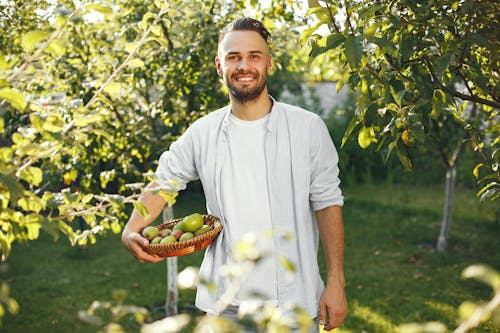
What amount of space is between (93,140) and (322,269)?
3.23 meters

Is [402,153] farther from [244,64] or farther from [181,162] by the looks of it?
[181,162]

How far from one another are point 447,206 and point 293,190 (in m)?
4.85

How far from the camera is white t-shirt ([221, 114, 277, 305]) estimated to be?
2.54m

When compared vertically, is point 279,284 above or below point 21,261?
above

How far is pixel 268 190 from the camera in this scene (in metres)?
2.58

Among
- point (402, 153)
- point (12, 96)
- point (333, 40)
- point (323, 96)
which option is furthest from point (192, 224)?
point (323, 96)

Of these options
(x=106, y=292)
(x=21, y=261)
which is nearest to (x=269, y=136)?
(x=106, y=292)

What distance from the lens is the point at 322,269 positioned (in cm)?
666

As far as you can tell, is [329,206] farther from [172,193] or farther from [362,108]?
[172,193]

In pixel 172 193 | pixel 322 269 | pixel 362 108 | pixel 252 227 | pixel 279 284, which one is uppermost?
pixel 362 108

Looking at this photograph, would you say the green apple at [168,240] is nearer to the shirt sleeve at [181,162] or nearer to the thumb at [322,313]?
the shirt sleeve at [181,162]

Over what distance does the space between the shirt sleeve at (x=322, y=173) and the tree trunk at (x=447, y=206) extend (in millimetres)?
4549

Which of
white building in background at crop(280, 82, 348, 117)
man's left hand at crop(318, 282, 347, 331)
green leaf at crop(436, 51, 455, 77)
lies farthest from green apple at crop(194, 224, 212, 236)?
white building in background at crop(280, 82, 348, 117)

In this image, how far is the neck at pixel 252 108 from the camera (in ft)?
8.80
